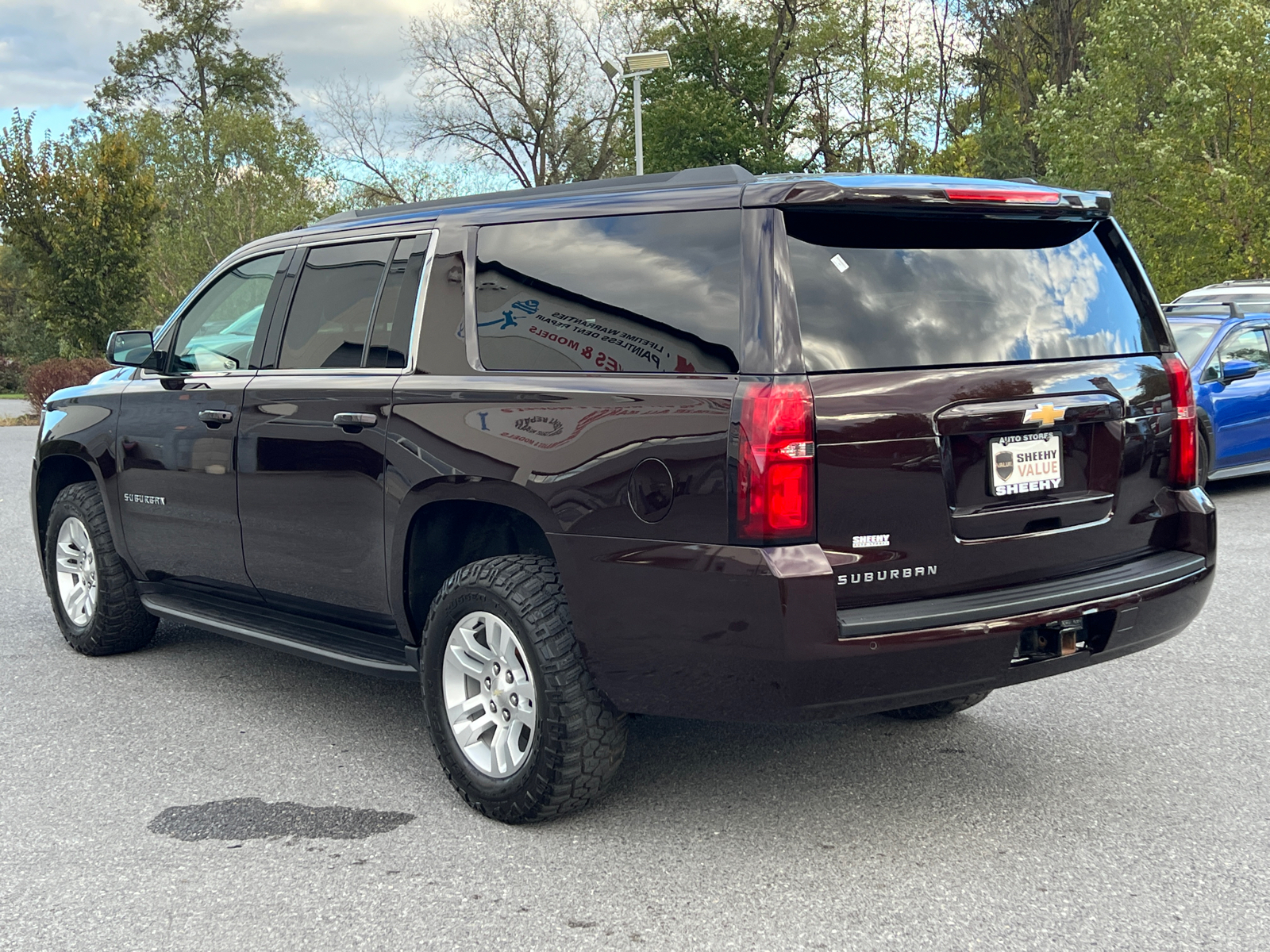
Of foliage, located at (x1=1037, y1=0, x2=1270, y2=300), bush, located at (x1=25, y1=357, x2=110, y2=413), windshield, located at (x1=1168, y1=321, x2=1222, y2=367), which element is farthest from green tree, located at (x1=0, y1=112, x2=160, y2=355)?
windshield, located at (x1=1168, y1=321, x2=1222, y2=367)

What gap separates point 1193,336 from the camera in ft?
37.9

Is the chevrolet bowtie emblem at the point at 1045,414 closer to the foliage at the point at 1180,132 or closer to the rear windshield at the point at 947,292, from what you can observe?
the rear windshield at the point at 947,292

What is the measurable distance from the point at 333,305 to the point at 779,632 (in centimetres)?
239

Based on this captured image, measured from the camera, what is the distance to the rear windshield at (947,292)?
3422mm

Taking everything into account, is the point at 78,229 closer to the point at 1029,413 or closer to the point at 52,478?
the point at 52,478

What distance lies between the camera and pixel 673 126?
153 ft

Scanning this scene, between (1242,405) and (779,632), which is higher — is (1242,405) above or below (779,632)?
above

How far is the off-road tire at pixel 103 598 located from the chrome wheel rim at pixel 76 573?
1.3 inches

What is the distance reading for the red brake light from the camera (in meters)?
3.54

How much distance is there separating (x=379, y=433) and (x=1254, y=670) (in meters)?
3.87

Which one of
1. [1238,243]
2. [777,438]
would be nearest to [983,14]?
[1238,243]

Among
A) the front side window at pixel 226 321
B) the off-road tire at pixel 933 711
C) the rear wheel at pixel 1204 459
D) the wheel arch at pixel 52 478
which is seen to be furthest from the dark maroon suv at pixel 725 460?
the rear wheel at pixel 1204 459

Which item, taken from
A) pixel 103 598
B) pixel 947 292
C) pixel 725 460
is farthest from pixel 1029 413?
pixel 103 598

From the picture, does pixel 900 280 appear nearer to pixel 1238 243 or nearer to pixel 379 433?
pixel 379 433
